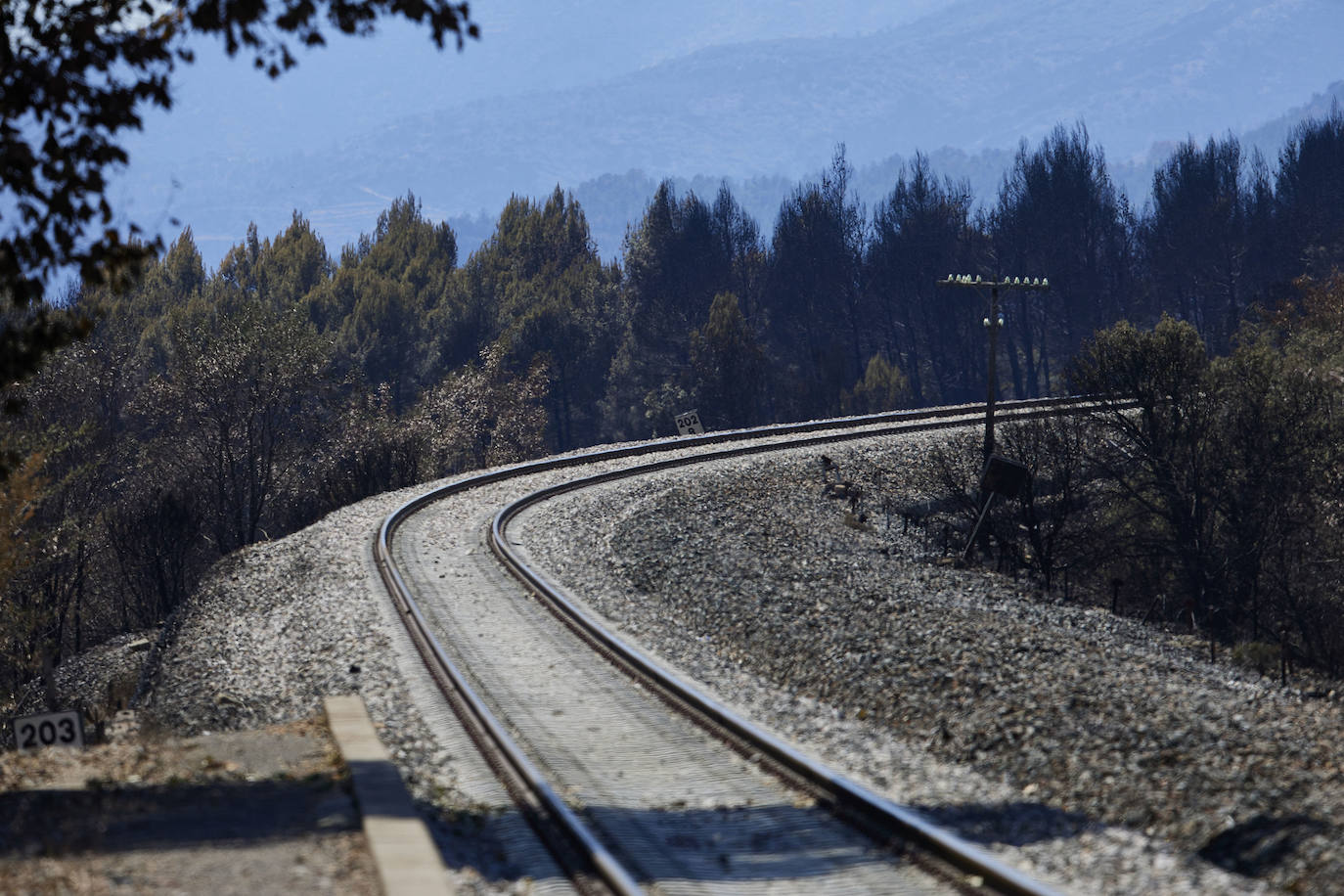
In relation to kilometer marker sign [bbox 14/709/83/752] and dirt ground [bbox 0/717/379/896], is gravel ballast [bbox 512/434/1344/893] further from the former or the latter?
kilometer marker sign [bbox 14/709/83/752]

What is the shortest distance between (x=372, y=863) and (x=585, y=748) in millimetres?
3587

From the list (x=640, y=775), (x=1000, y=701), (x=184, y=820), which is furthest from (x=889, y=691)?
(x=184, y=820)

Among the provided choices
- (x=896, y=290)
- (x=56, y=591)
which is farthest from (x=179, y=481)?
(x=896, y=290)

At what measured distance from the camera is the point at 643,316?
108 metres

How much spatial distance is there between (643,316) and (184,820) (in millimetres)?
100166

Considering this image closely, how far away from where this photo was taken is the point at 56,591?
44.5 m

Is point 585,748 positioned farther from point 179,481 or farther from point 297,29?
point 179,481

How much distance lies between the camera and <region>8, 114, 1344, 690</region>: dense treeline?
60312mm

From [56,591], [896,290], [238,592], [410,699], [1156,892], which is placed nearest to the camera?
[1156,892]

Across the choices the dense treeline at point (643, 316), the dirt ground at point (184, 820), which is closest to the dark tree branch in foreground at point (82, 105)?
the dirt ground at point (184, 820)

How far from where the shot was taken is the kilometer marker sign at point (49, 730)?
13531 millimetres

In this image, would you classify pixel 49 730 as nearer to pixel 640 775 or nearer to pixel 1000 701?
pixel 640 775

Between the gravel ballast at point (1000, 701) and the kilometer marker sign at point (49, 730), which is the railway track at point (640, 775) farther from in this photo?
the kilometer marker sign at point (49, 730)

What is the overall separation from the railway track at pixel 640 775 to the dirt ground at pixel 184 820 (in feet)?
5.00
